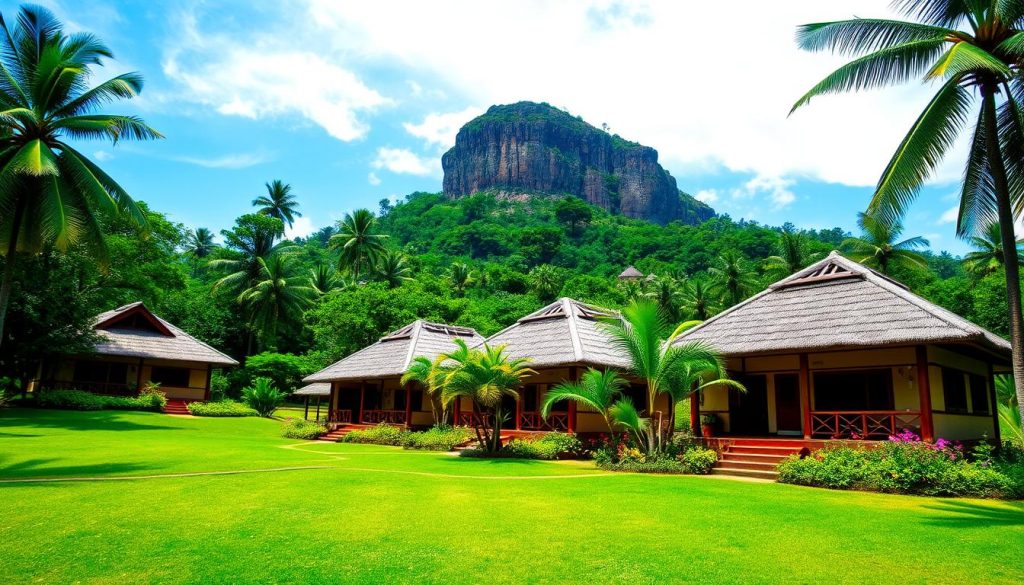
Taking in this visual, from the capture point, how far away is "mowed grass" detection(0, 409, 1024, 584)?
5406mm

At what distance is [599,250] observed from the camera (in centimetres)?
8400

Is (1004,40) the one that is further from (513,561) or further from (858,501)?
(513,561)

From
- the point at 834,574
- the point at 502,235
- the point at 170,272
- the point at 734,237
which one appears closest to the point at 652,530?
the point at 834,574

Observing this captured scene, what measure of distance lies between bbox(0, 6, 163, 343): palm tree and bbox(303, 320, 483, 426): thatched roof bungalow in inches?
411

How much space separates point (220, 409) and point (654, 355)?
23814mm

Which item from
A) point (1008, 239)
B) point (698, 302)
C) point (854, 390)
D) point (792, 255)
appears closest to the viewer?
point (1008, 239)

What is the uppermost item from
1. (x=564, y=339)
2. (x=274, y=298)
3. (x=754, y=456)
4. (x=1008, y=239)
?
(x=274, y=298)

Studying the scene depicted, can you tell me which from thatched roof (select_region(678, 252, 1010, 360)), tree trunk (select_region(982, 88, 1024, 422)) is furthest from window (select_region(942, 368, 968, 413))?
tree trunk (select_region(982, 88, 1024, 422))

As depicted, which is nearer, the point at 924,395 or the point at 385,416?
the point at 924,395

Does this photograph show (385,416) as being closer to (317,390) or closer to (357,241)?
(317,390)

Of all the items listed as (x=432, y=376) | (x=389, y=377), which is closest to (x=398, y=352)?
(x=389, y=377)

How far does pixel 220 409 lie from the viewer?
98.3 feet

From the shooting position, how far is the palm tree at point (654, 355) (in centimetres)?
1368

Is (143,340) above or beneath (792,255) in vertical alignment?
beneath
